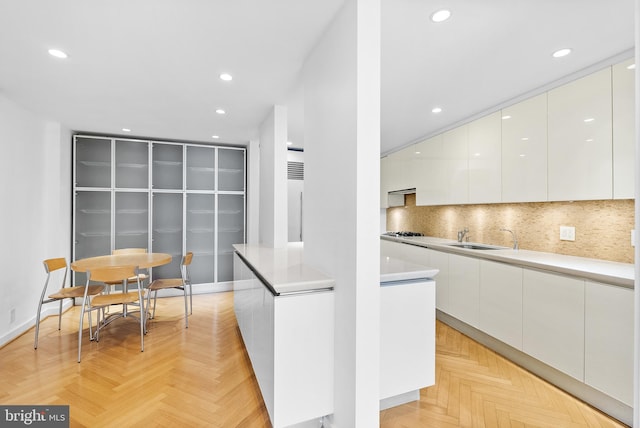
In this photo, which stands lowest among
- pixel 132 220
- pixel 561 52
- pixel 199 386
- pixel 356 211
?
pixel 199 386

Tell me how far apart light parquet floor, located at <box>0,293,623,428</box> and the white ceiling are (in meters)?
2.54

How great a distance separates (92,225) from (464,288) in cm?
529

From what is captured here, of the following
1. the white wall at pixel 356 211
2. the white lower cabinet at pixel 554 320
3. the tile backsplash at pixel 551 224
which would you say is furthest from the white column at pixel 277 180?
the tile backsplash at pixel 551 224

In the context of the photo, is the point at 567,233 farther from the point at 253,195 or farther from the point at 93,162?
the point at 93,162

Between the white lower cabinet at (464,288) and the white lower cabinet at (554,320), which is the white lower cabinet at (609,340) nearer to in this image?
the white lower cabinet at (554,320)

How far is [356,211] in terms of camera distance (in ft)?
4.91

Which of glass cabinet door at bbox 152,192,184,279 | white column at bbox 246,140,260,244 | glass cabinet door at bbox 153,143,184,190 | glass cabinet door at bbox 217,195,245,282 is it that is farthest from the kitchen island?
glass cabinet door at bbox 153,143,184,190

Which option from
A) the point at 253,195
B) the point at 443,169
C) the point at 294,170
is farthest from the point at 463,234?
the point at 253,195

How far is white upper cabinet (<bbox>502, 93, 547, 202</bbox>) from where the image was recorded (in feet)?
8.57

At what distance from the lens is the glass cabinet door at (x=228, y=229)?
502 centimetres

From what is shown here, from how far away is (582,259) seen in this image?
2445mm

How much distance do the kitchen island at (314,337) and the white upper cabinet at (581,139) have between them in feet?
5.16

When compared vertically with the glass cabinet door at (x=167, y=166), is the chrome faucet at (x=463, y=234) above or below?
below

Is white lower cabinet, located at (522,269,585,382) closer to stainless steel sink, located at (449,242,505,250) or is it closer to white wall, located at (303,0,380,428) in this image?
stainless steel sink, located at (449,242,505,250)
